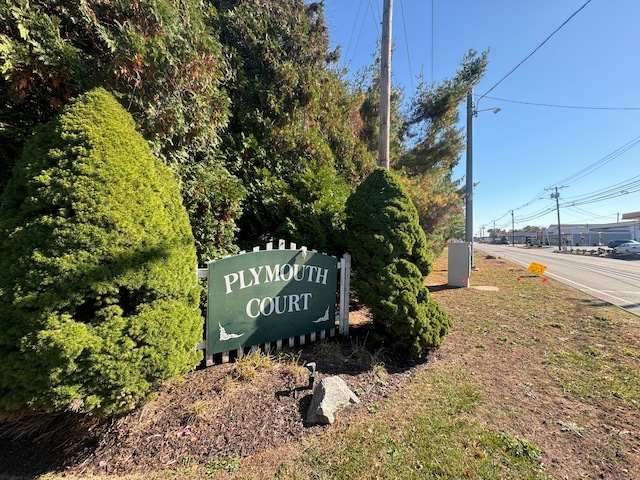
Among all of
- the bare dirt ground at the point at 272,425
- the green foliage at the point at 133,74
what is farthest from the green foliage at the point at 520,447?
the green foliage at the point at 133,74

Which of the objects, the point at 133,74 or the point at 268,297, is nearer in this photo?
the point at 133,74

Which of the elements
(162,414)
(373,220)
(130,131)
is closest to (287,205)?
(373,220)

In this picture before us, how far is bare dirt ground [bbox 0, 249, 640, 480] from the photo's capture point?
1.92 m

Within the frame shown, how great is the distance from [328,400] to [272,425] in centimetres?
52

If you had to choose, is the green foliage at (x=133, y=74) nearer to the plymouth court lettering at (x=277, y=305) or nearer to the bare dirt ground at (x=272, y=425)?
the plymouth court lettering at (x=277, y=305)

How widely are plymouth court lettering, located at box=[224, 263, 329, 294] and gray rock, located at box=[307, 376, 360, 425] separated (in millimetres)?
1304

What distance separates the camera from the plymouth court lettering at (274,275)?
3.01 m

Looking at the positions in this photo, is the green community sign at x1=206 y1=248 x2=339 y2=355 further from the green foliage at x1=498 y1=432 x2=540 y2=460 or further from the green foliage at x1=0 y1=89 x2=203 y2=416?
the green foliage at x1=498 y1=432 x2=540 y2=460

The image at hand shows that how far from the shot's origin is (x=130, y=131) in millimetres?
2252

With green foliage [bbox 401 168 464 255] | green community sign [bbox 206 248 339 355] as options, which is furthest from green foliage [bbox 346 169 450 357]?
green foliage [bbox 401 168 464 255]

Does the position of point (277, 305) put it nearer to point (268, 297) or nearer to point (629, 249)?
point (268, 297)

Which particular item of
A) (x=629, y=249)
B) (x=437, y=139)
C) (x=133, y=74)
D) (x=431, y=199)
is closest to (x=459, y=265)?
(x=431, y=199)

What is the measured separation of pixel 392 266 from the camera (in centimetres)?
354

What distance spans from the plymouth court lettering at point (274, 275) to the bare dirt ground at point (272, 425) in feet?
3.00
